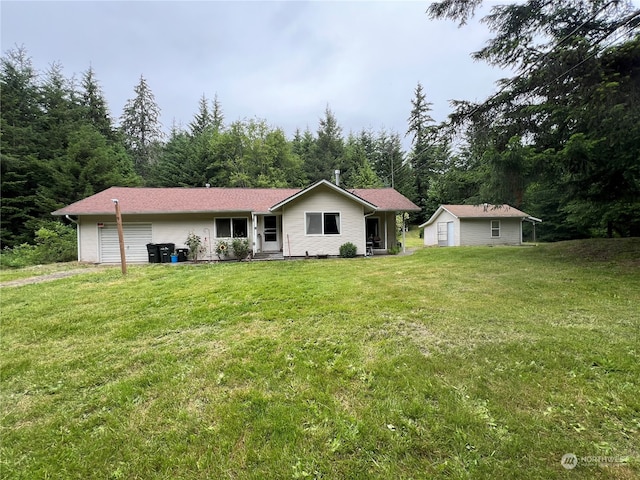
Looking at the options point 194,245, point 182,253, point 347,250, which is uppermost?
point 194,245

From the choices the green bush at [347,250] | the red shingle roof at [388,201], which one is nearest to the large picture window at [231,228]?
the green bush at [347,250]

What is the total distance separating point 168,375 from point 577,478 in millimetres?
3405

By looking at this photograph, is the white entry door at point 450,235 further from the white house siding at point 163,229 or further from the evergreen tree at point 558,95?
the white house siding at point 163,229

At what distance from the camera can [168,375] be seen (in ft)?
10.1

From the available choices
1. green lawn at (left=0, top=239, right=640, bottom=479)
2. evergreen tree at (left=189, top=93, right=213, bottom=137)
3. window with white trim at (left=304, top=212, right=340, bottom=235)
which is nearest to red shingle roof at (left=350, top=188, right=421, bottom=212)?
window with white trim at (left=304, top=212, right=340, bottom=235)

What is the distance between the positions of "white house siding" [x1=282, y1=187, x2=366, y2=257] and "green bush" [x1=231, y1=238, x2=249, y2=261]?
170 cm

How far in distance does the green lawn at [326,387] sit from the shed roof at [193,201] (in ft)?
26.6

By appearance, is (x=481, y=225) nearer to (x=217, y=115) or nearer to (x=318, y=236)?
(x=318, y=236)

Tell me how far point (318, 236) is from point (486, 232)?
1473 centimetres

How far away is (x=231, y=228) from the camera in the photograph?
46.0 feet

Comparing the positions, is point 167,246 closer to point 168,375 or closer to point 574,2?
point 168,375

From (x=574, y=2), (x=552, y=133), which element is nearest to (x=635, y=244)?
(x=552, y=133)

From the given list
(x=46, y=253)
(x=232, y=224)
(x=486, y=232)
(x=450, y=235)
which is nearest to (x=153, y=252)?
(x=232, y=224)

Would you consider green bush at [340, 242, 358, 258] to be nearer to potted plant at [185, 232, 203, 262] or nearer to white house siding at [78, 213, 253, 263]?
white house siding at [78, 213, 253, 263]
